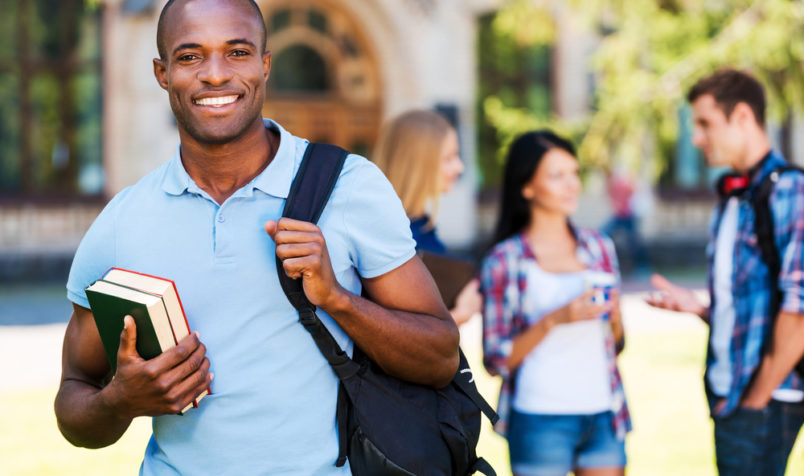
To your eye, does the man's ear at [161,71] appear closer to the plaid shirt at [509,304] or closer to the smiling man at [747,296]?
the plaid shirt at [509,304]

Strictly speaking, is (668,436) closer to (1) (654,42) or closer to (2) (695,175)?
(1) (654,42)

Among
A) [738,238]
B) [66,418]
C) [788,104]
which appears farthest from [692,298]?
[788,104]

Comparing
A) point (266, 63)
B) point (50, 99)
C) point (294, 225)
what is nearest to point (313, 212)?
point (294, 225)

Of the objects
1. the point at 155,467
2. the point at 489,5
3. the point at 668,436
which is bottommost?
the point at 668,436

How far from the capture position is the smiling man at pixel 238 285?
1.92 meters

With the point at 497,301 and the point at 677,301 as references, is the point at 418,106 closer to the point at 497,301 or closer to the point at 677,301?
the point at 497,301

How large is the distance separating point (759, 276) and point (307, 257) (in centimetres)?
208

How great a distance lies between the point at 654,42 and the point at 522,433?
5295 millimetres

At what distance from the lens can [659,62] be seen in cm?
777

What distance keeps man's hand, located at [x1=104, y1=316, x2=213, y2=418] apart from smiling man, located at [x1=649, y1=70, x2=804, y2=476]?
6.94 ft

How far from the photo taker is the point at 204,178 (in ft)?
6.79

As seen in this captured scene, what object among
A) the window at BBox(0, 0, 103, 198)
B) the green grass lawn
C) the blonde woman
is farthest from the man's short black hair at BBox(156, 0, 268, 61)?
the window at BBox(0, 0, 103, 198)

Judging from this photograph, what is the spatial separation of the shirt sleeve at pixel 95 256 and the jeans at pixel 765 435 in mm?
2261

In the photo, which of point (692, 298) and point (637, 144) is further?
point (637, 144)
